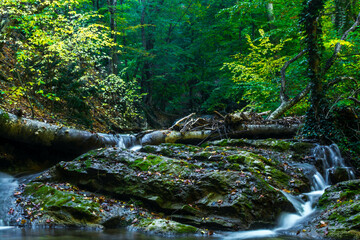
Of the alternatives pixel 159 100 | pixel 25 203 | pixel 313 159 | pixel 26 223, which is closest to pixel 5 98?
pixel 25 203

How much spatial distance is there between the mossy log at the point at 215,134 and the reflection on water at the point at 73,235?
544cm

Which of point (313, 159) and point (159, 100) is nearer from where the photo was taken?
point (313, 159)

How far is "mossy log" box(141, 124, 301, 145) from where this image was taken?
10000 millimetres

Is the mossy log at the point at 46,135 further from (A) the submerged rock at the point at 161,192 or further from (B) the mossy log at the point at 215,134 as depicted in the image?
(B) the mossy log at the point at 215,134

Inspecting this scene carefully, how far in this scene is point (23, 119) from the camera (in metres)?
7.22

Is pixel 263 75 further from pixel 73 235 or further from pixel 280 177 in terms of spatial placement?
pixel 73 235

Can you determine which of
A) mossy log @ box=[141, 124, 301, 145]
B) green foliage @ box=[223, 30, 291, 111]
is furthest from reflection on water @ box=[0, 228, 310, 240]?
green foliage @ box=[223, 30, 291, 111]

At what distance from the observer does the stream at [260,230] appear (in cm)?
421

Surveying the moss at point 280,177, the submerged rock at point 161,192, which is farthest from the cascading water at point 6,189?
the moss at point 280,177

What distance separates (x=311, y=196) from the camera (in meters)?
6.20

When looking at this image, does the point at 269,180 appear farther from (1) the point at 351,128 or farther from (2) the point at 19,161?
(2) the point at 19,161

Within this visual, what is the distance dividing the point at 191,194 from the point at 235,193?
2.95ft

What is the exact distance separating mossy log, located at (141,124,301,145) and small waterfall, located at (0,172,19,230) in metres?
4.49

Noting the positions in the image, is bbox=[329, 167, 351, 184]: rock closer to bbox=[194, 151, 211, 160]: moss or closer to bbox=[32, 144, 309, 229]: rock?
bbox=[32, 144, 309, 229]: rock
